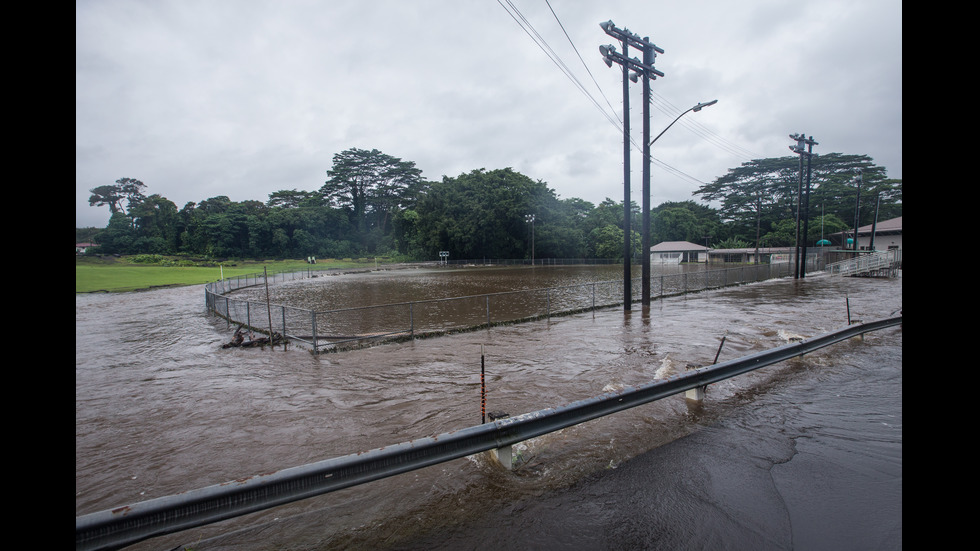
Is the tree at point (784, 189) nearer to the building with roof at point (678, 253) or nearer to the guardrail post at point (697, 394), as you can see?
the building with roof at point (678, 253)

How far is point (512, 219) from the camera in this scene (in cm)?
7706

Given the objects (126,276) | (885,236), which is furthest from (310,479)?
(885,236)

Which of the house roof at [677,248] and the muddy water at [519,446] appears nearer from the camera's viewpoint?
the muddy water at [519,446]

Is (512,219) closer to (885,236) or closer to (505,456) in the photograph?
(885,236)

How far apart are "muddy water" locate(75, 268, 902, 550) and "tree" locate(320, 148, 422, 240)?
9663 cm

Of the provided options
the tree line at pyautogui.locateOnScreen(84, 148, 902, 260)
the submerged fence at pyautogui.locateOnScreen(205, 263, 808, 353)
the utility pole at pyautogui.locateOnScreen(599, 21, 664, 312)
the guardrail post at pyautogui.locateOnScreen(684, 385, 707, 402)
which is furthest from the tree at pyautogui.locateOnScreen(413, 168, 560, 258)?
the guardrail post at pyautogui.locateOnScreen(684, 385, 707, 402)

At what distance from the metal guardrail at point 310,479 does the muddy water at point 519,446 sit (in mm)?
463

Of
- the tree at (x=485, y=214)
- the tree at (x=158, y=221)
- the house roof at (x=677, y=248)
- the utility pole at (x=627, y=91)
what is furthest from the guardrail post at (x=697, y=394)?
the tree at (x=158, y=221)

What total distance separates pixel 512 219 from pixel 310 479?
245 feet

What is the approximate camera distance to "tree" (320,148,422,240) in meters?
104

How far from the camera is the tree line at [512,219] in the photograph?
74438mm

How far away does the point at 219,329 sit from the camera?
53.6 ft

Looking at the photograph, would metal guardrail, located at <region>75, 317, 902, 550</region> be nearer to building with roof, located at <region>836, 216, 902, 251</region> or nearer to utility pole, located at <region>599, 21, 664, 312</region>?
utility pole, located at <region>599, 21, 664, 312</region>

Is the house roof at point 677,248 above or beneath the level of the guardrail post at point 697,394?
above
